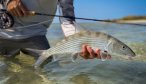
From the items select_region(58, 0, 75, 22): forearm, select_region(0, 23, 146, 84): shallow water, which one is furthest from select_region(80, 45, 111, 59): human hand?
select_region(58, 0, 75, 22): forearm

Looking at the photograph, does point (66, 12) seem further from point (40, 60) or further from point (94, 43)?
point (94, 43)

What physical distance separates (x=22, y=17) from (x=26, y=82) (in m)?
0.93

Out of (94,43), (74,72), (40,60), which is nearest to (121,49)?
(94,43)

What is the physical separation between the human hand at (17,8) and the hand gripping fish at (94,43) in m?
0.65

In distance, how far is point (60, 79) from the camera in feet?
16.8

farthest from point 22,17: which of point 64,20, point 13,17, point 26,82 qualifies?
point 26,82

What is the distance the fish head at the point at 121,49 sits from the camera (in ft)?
14.2

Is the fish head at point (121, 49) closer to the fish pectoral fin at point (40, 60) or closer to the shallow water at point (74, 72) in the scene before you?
the shallow water at point (74, 72)

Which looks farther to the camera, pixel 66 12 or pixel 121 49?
pixel 66 12

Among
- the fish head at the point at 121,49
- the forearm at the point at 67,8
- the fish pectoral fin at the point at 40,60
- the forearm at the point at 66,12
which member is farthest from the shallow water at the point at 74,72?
the fish head at the point at 121,49

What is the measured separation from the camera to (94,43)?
4.46m

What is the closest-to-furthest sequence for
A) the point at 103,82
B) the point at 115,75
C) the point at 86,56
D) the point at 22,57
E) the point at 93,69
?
the point at 86,56 < the point at 103,82 < the point at 115,75 < the point at 93,69 < the point at 22,57

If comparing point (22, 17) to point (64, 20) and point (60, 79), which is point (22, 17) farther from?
point (60, 79)

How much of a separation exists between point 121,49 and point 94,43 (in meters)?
0.32
